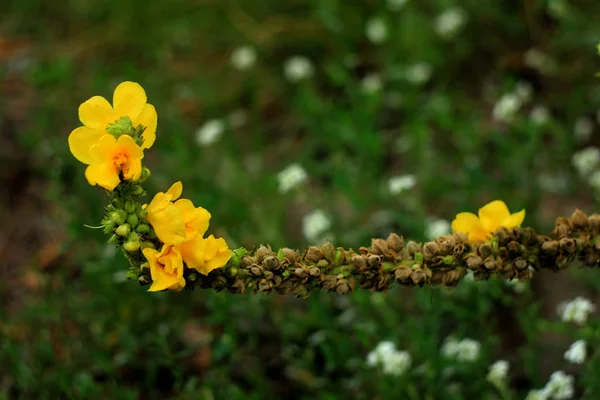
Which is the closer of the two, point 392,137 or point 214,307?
point 214,307

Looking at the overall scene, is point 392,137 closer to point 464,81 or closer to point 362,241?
point 464,81

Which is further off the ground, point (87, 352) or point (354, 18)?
point (354, 18)

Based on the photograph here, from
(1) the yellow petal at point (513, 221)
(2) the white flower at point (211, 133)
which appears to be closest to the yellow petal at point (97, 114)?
(1) the yellow petal at point (513, 221)

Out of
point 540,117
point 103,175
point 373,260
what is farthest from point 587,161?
point 103,175

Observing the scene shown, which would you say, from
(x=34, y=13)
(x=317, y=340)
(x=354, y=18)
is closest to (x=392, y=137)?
(x=354, y=18)

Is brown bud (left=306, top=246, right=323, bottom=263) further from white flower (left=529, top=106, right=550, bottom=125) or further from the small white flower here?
the small white flower

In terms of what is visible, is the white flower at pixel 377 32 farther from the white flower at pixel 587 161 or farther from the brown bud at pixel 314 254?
the brown bud at pixel 314 254

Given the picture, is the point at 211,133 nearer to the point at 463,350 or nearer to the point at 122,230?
the point at 463,350
